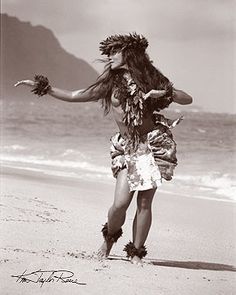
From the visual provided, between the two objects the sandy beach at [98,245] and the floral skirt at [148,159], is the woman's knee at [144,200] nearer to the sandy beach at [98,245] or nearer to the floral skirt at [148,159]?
the floral skirt at [148,159]

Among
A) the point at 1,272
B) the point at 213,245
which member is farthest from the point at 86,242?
the point at 1,272

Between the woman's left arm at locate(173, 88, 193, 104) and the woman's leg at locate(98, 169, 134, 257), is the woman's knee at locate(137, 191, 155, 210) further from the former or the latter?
the woman's left arm at locate(173, 88, 193, 104)

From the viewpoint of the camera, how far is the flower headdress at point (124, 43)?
4.48 metres

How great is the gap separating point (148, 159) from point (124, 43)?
71 cm

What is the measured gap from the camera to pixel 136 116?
452 cm

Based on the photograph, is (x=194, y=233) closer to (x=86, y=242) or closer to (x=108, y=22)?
(x=86, y=242)

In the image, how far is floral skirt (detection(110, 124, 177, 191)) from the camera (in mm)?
4559

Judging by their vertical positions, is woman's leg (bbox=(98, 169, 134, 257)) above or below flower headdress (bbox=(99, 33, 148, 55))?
below

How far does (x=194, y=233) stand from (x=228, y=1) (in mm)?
2196

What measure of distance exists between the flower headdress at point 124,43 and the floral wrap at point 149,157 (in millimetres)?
447

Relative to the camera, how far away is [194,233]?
6.43 m
